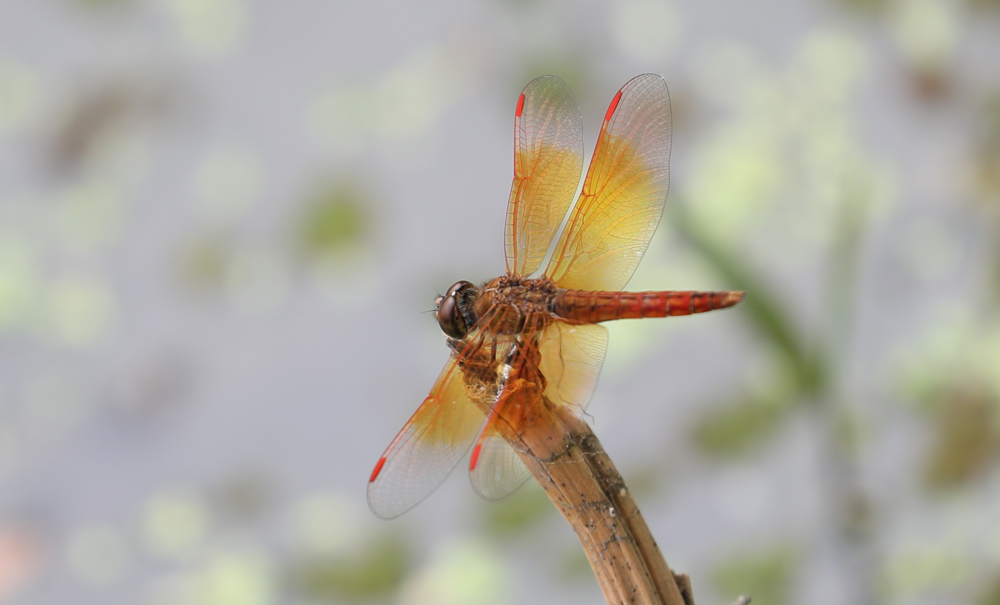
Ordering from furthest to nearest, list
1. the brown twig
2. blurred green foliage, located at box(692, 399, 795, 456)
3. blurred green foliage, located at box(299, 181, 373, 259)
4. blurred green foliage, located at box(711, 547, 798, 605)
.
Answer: blurred green foliage, located at box(299, 181, 373, 259) → blurred green foliage, located at box(692, 399, 795, 456) → blurred green foliage, located at box(711, 547, 798, 605) → the brown twig

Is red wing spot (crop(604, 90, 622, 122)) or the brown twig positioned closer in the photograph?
the brown twig

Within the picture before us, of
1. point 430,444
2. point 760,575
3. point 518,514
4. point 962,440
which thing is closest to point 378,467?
point 430,444

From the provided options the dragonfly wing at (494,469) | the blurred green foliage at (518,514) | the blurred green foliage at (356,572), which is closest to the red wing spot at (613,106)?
the dragonfly wing at (494,469)

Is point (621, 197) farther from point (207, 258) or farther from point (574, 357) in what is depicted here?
point (207, 258)

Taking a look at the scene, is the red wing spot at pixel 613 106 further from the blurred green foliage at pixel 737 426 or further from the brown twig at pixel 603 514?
the blurred green foliage at pixel 737 426

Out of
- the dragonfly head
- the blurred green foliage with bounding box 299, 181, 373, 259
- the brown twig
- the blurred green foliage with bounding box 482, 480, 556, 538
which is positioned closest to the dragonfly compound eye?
the dragonfly head

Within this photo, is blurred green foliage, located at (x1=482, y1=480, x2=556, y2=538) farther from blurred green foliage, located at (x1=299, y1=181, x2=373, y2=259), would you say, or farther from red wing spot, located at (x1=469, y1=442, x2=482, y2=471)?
red wing spot, located at (x1=469, y1=442, x2=482, y2=471)

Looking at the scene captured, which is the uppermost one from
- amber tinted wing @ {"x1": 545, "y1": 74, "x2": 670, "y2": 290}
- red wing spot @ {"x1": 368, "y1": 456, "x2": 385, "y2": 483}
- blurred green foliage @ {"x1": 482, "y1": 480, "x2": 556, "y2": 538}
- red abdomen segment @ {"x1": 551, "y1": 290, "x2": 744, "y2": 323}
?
blurred green foliage @ {"x1": 482, "y1": 480, "x2": 556, "y2": 538}
